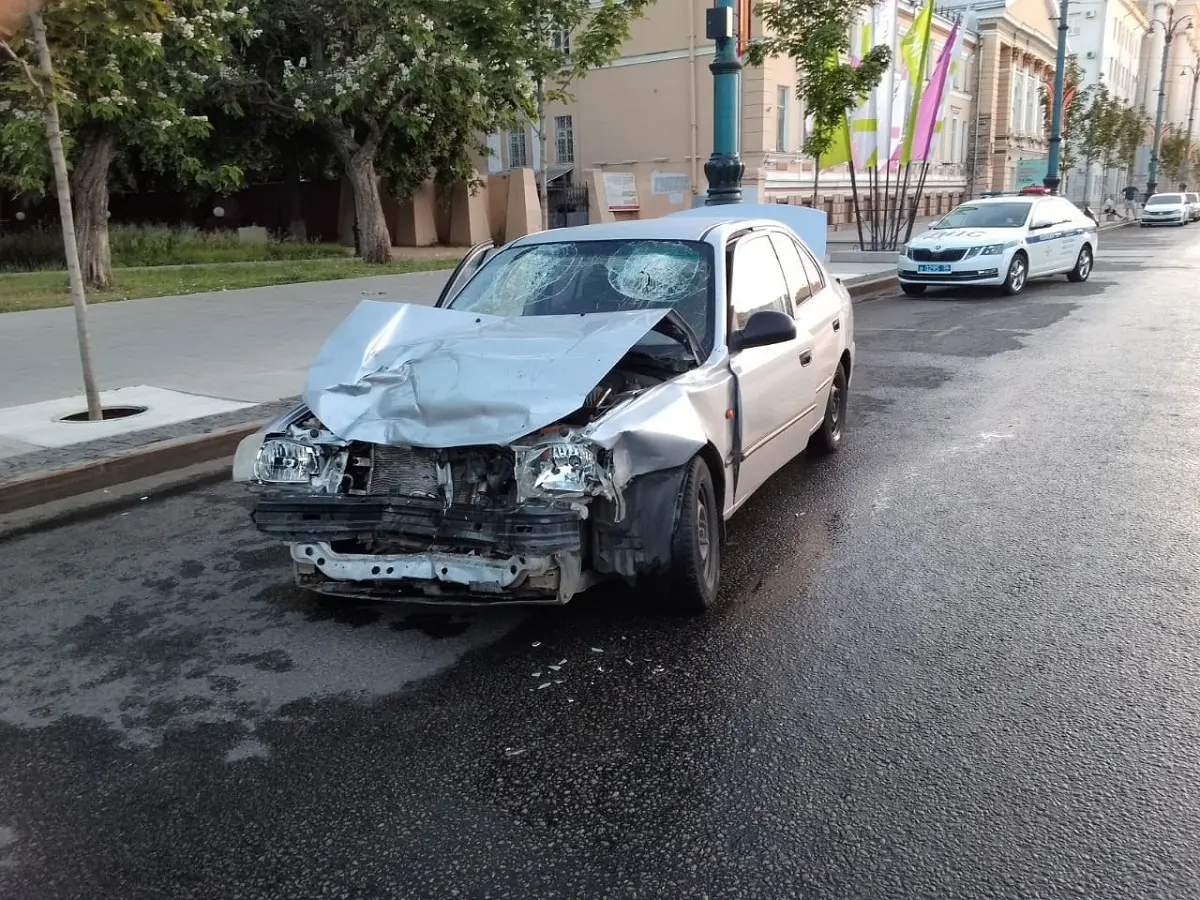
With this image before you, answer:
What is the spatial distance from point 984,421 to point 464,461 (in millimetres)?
5243

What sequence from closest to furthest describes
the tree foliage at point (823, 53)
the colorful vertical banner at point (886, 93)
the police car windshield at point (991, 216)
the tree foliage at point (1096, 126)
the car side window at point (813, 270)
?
the car side window at point (813, 270) → the police car windshield at point (991, 216) → the tree foliage at point (823, 53) → the colorful vertical banner at point (886, 93) → the tree foliage at point (1096, 126)

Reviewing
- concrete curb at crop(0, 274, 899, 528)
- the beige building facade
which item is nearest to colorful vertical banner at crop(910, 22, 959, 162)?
the beige building facade

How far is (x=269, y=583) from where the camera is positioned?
4922 mm

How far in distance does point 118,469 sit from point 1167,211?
153 ft

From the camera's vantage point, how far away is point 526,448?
3.85 meters

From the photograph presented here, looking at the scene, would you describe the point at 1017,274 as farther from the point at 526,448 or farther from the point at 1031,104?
the point at 1031,104

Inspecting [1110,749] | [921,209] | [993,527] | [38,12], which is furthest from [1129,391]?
[921,209]

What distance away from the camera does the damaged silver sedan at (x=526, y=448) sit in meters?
3.86

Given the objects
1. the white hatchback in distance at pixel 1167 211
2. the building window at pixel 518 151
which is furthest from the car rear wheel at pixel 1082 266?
the white hatchback in distance at pixel 1167 211

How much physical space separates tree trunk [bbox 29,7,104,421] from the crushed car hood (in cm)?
389

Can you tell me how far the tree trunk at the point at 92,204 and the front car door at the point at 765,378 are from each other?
14135 millimetres

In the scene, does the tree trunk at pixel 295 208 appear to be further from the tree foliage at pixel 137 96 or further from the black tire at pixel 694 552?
the black tire at pixel 694 552

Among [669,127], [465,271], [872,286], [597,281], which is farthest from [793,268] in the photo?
[669,127]

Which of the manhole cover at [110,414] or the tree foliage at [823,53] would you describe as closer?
the manhole cover at [110,414]
